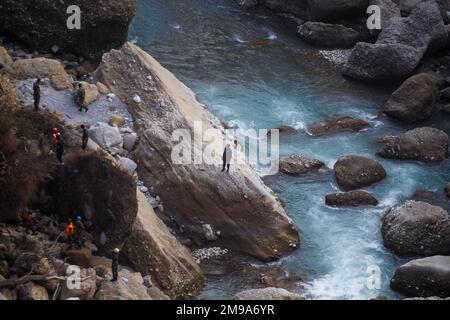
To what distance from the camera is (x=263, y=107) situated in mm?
32312

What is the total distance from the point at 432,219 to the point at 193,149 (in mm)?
8109

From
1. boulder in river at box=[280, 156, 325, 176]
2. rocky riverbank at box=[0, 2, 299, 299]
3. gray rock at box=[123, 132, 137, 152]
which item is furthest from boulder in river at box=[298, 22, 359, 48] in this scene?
gray rock at box=[123, 132, 137, 152]

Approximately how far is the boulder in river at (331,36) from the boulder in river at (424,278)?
695 inches

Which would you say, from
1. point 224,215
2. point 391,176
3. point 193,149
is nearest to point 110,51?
point 193,149

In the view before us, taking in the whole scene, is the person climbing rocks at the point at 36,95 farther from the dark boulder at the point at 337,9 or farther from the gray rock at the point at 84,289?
the dark boulder at the point at 337,9

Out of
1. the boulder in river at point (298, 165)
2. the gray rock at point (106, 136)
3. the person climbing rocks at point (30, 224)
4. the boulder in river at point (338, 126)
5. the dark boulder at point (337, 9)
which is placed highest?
the dark boulder at point (337, 9)

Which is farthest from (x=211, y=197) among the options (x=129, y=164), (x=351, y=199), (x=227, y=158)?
(x=351, y=199)

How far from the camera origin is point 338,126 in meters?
31.6

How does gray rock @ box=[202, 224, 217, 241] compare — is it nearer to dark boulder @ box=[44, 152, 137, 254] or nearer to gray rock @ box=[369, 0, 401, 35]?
dark boulder @ box=[44, 152, 137, 254]

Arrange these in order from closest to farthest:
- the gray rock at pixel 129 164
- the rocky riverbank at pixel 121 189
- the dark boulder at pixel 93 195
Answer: the rocky riverbank at pixel 121 189 → the dark boulder at pixel 93 195 → the gray rock at pixel 129 164

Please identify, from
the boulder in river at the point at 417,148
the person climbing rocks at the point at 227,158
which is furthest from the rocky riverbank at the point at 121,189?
the boulder in river at the point at 417,148

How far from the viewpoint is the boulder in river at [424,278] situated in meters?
22.1

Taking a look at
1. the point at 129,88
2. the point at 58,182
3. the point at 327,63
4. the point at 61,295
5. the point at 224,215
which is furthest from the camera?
the point at 327,63

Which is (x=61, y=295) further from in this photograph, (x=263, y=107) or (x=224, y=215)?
(x=263, y=107)
